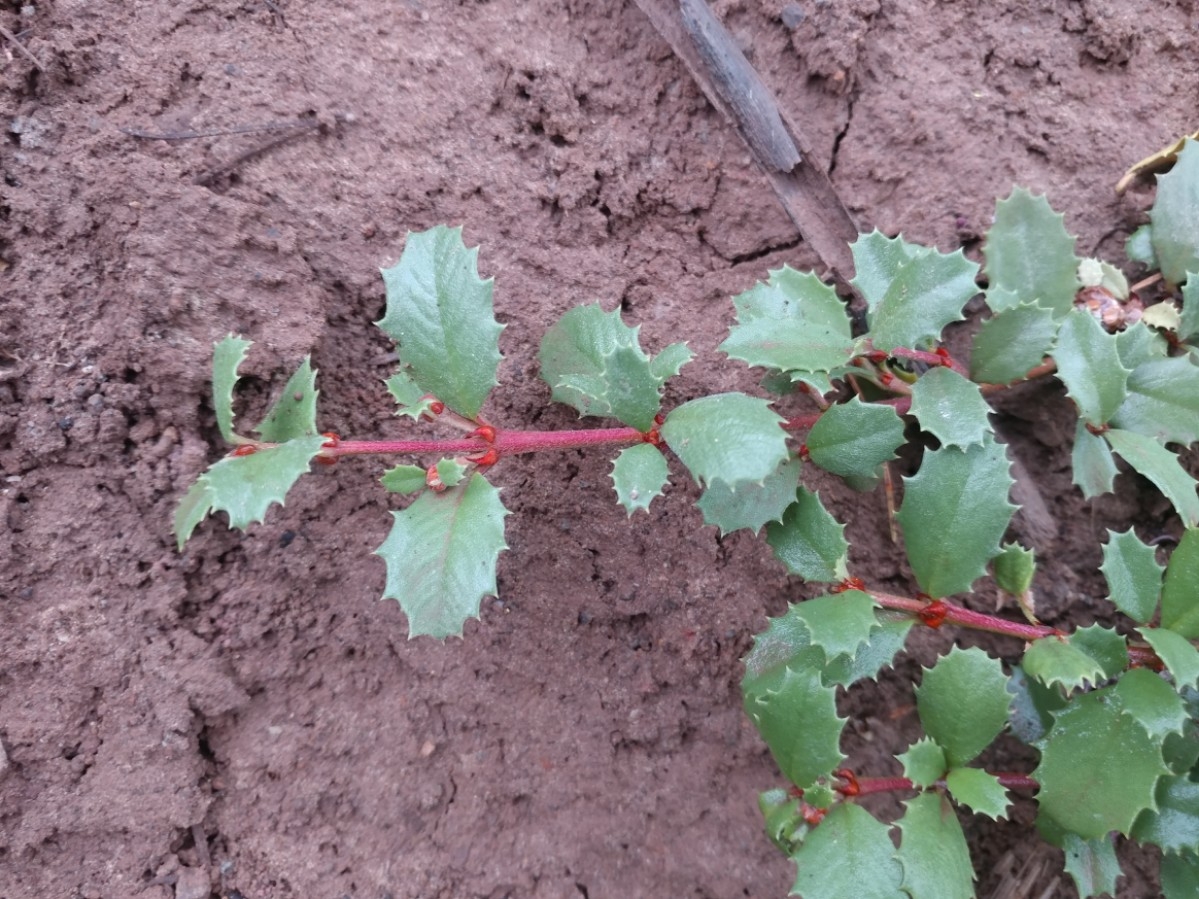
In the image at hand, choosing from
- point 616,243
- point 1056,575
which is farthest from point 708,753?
point 616,243

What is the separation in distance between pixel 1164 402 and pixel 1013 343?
0.39 m

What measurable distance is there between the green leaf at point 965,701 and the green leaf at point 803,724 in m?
0.23

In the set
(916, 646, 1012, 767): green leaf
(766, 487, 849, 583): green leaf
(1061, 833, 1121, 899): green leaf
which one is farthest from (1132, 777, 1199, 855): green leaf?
(766, 487, 849, 583): green leaf

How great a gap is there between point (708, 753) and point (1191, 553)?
106 centimetres

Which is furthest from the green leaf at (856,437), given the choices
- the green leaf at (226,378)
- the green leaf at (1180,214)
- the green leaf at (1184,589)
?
the green leaf at (226,378)

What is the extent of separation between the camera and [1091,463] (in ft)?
5.74

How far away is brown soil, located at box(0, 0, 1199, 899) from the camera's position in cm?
160

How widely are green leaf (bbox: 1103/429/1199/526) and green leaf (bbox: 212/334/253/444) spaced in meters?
1.76

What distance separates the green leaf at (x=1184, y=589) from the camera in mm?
1535

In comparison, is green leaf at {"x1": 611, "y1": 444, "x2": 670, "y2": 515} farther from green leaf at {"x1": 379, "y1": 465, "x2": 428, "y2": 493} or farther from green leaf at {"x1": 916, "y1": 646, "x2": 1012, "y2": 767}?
green leaf at {"x1": 916, "y1": 646, "x2": 1012, "y2": 767}

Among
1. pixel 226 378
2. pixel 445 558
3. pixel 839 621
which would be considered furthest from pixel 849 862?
pixel 226 378

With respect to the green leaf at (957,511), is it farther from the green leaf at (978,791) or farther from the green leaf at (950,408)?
the green leaf at (978,791)

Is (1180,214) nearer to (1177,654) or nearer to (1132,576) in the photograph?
(1132,576)

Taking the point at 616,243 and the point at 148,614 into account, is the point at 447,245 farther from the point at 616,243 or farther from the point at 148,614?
the point at 148,614
